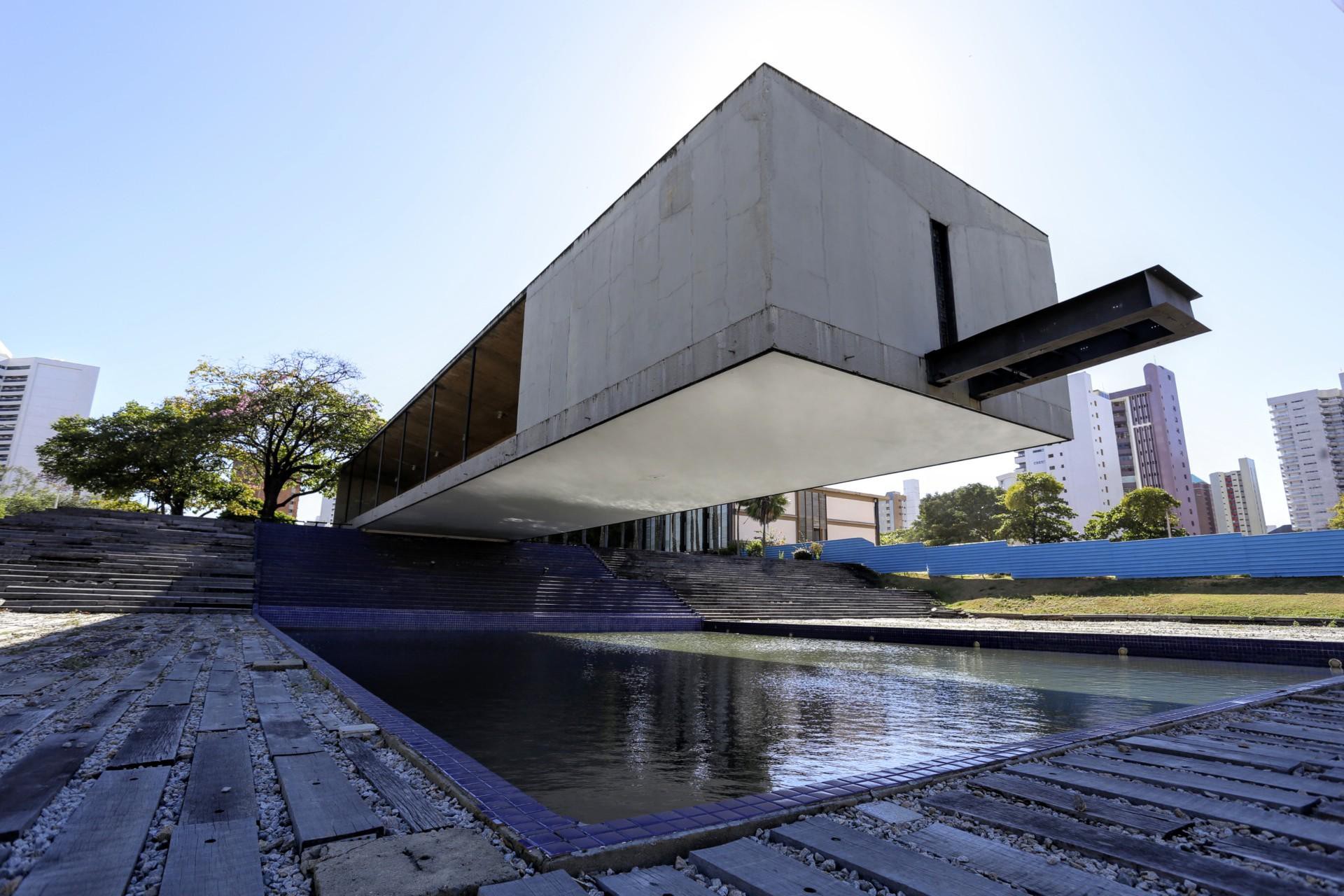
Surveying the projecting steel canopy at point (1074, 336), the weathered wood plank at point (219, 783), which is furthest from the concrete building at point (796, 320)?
the weathered wood plank at point (219, 783)

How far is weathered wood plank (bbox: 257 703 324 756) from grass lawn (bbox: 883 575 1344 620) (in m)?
21.3

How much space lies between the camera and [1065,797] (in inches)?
102

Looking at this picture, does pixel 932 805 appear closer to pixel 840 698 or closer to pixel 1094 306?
pixel 840 698

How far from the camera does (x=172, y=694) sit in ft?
14.4

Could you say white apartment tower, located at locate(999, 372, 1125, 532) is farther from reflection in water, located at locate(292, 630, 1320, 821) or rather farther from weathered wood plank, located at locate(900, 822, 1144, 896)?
weathered wood plank, located at locate(900, 822, 1144, 896)

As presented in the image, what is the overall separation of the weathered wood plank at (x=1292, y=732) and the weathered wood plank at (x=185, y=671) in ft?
25.0

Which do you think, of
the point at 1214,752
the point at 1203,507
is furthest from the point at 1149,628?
the point at 1203,507

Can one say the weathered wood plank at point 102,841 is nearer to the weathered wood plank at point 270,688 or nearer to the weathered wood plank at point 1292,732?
the weathered wood plank at point 270,688

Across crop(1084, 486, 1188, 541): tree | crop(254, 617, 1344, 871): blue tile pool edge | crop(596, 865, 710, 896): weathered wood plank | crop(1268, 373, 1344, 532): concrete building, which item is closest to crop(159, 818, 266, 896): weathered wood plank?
crop(254, 617, 1344, 871): blue tile pool edge

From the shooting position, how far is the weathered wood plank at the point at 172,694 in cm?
408

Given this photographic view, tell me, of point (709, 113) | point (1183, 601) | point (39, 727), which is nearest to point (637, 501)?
point (709, 113)

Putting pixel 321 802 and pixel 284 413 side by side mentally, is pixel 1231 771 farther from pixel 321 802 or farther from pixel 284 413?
pixel 284 413

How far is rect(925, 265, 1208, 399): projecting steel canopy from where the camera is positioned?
678 centimetres

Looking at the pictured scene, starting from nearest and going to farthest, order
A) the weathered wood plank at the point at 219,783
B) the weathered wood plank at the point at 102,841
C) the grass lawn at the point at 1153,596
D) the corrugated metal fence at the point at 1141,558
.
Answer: the weathered wood plank at the point at 102,841
the weathered wood plank at the point at 219,783
the grass lawn at the point at 1153,596
the corrugated metal fence at the point at 1141,558
